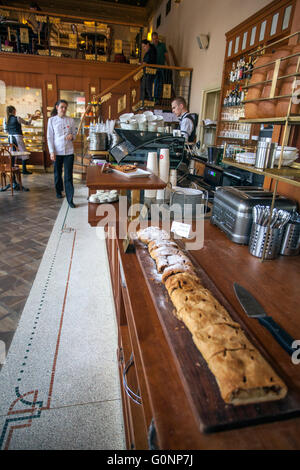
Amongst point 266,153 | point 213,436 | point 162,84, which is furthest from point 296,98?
point 162,84

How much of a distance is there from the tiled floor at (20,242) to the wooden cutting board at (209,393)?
163 cm

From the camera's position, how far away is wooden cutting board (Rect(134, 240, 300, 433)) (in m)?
0.64

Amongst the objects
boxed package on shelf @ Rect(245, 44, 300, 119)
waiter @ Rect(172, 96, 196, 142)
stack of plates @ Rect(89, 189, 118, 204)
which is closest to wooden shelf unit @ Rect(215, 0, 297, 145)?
waiter @ Rect(172, 96, 196, 142)

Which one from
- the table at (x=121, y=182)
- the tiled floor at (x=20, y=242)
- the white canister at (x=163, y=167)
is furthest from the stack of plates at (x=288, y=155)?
the tiled floor at (x=20, y=242)

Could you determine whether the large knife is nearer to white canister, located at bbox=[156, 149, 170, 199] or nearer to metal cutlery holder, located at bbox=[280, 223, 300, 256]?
metal cutlery holder, located at bbox=[280, 223, 300, 256]

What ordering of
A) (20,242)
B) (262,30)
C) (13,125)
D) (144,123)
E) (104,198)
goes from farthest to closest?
1. (13,125)
2. (262,30)
3. (20,242)
4. (144,123)
5. (104,198)

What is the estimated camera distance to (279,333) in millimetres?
906

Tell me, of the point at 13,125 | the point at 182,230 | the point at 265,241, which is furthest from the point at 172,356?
the point at 13,125

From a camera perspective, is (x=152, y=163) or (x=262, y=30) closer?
(x=152, y=163)

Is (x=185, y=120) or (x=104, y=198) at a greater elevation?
(x=185, y=120)

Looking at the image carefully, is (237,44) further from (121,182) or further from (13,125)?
(13,125)

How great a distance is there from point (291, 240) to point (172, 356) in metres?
0.96

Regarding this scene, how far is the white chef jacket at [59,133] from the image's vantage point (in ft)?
15.8

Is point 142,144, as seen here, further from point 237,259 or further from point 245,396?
point 245,396
